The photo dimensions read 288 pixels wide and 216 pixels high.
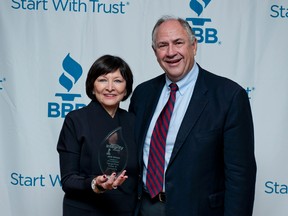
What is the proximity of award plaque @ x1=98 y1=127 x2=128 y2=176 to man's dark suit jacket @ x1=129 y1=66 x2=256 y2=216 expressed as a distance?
6.9 inches

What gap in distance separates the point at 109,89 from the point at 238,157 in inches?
19.5

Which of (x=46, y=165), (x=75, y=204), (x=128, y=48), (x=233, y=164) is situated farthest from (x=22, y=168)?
(x=233, y=164)

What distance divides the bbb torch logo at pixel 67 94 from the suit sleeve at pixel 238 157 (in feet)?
4.06

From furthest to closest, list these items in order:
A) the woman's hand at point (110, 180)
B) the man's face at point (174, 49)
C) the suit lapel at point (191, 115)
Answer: the man's face at point (174, 49) < the suit lapel at point (191, 115) < the woman's hand at point (110, 180)

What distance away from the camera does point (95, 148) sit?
1.46m

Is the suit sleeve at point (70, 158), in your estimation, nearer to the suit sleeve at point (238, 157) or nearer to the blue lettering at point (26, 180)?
the suit sleeve at point (238, 157)

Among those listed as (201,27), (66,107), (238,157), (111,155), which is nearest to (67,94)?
(66,107)

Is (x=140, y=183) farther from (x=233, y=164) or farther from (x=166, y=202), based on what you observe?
(x=233, y=164)

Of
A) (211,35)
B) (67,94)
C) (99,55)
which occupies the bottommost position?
(67,94)

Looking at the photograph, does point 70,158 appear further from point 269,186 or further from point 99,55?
point 269,186

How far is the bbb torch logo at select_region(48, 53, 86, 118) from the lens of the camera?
2445 millimetres

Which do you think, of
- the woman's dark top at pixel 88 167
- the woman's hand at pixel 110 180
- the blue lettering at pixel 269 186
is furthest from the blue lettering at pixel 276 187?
the woman's hand at pixel 110 180

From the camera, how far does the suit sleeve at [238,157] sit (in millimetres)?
1377

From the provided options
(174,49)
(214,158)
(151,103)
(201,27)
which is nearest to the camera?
(214,158)
